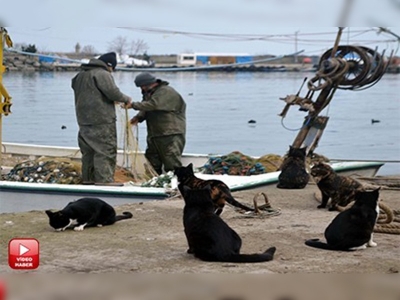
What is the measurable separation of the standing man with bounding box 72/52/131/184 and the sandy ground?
1.77 meters

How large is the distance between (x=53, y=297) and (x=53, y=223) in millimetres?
4938

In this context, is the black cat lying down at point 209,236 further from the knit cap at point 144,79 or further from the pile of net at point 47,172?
the knit cap at point 144,79

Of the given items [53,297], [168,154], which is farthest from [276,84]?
[53,297]

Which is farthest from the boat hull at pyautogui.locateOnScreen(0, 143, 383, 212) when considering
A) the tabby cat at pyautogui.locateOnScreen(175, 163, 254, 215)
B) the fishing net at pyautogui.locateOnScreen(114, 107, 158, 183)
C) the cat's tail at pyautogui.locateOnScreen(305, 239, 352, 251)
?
the cat's tail at pyautogui.locateOnScreen(305, 239, 352, 251)

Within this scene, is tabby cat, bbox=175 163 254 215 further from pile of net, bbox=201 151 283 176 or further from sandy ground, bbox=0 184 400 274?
pile of net, bbox=201 151 283 176

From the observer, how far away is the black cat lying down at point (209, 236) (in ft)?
16.9

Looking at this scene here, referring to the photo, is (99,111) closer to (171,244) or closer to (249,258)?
(171,244)

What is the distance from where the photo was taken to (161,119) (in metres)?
10.6

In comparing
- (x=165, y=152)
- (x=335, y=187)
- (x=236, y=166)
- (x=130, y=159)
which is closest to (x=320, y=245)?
(x=335, y=187)

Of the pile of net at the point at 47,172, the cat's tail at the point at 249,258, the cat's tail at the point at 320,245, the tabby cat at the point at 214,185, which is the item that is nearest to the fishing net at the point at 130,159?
the pile of net at the point at 47,172

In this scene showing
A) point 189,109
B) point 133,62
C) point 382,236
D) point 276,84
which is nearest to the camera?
point 382,236

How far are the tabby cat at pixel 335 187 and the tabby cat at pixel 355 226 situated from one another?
6.04 ft

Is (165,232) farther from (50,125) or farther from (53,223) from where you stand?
(50,125)

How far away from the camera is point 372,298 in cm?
154
